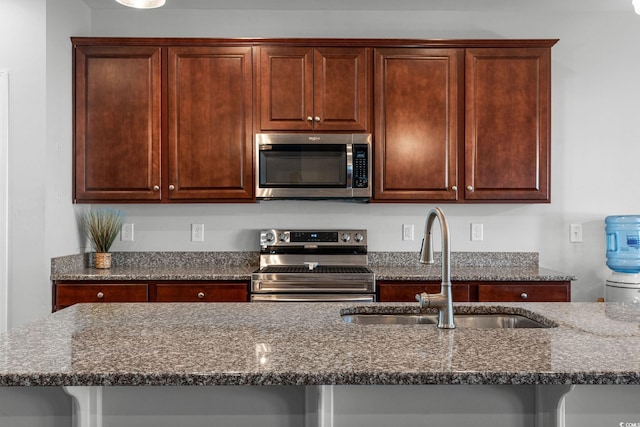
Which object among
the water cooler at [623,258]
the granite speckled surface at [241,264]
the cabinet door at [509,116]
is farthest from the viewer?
the water cooler at [623,258]

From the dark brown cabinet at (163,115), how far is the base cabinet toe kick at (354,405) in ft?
6.82

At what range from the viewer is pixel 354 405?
123cm

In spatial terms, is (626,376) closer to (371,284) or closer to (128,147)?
(371,284)

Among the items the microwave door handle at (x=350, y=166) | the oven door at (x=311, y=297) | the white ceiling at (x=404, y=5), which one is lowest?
the oven door at (x=311, y=297)

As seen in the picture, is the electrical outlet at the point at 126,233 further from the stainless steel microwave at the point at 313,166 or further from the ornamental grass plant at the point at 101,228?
the stainless steel microwave at the point at 313,166

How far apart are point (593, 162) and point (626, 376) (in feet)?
9.48

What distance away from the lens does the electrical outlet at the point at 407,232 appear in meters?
3.56

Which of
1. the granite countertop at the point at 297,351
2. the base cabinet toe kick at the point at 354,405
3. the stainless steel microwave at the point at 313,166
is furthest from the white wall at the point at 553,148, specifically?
the base cabinet toe kick at the point at 354,405

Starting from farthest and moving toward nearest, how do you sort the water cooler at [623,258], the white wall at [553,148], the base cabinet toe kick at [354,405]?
1. the white wall at [553,148]
2. the water cooler at [623,258]
3. the base cabinet toe kick at [354,405]

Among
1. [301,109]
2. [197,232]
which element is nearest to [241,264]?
[197,232]

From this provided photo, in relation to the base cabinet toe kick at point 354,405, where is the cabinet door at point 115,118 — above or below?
above

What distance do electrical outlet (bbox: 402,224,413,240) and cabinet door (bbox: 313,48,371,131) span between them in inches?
31.1

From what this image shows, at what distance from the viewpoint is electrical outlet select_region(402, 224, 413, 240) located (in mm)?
3561

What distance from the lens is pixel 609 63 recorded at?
3562 mm
